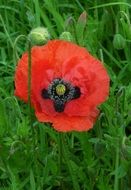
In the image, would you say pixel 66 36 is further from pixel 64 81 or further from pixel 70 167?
pixel 70 167

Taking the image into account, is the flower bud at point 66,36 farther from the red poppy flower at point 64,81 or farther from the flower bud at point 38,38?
the flower bud at point 38,38

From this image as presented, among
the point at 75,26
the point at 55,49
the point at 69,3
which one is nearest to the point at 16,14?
the point at 69,3

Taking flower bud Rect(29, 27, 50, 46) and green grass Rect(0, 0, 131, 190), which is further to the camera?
green grass Rect(0, 0, 131, 190)

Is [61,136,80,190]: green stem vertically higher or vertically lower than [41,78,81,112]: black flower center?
lower

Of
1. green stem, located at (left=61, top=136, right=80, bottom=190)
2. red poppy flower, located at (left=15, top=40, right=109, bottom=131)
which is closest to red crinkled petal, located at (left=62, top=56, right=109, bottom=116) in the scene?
red poppy flower, located at (left=15, top=40, right=109, bottom=131)

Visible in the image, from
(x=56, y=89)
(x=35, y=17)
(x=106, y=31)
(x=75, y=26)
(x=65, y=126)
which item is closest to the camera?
(x=65, y=126)

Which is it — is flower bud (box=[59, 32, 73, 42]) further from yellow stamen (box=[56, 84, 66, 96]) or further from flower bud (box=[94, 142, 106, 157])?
flower bud (box=[94, 142, 106, 157])

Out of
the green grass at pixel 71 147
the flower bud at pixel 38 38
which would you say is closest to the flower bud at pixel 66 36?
the green grass at pixel 71 147

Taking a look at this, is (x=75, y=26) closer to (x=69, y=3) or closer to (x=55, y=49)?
(x=55, y=49)
